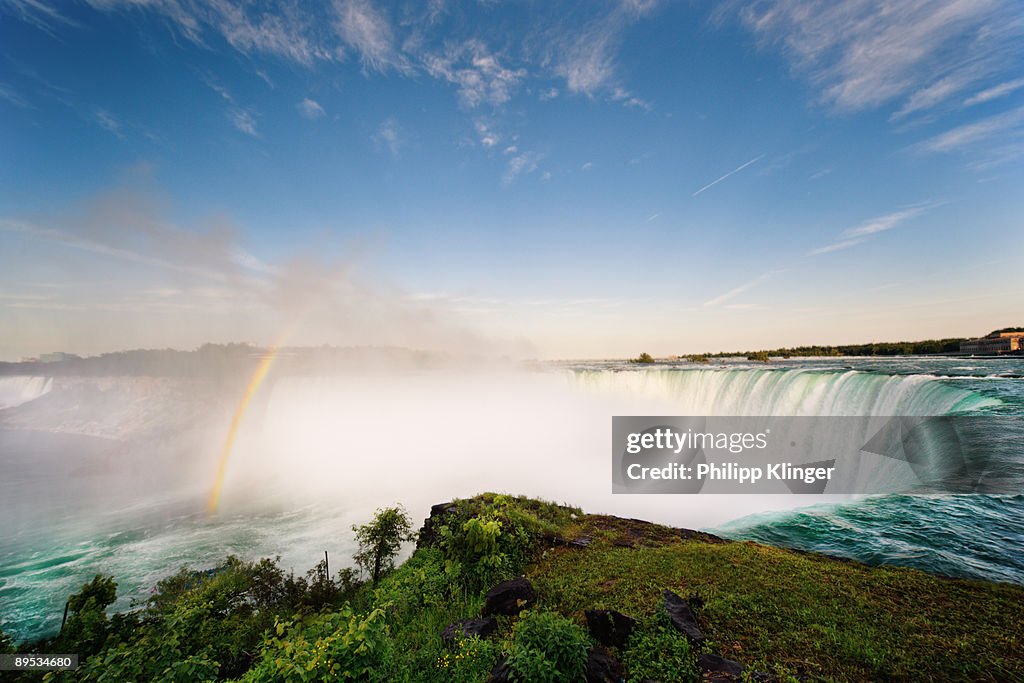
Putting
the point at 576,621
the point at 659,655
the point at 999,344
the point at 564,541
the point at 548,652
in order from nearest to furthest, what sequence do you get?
the point at 548,652 → the point at 659,655 → the point at 576,621 → the point at 564,541 → the point at 999,344

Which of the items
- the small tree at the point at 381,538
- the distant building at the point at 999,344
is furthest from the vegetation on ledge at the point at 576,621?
the distant building at the point at 999,344

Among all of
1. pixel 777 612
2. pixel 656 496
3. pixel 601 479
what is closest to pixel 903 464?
pixel 656 496

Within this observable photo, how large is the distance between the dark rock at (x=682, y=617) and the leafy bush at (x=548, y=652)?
178 cm

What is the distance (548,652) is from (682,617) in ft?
8.71

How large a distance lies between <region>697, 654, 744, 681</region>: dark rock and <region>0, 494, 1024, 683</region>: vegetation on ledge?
7 centimetres

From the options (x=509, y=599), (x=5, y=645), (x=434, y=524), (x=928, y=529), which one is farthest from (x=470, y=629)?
(x=928, y=529)

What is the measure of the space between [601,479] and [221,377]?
100 m

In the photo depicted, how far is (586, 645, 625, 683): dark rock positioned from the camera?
14.6 ft

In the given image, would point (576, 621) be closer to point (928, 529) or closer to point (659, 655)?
point (659, 655)

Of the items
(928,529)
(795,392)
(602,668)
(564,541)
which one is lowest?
(564,541)

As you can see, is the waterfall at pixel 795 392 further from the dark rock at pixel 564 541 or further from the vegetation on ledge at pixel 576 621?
the dark rock at pixel 564 541

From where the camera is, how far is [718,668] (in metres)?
4.67

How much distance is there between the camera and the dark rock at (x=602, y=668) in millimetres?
4438

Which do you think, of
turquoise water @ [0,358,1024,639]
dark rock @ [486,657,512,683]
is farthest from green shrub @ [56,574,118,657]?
turquoise water @ [0,358,1024,639]
